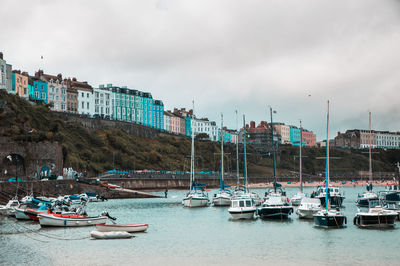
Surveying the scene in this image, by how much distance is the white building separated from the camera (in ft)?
498

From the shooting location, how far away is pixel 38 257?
103ft

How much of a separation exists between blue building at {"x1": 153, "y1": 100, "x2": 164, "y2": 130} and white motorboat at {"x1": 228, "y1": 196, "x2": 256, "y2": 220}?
125 meters

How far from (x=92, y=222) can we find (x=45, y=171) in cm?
4072

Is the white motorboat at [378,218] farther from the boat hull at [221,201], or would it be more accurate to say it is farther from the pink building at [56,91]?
the pink building at [56,91]

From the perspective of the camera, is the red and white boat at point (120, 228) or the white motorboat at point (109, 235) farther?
the red and white boat at point (120, 228)

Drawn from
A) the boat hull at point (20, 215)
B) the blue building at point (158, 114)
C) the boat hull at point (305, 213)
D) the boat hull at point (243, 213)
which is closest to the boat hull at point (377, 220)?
the boat hull at point (305, 213)

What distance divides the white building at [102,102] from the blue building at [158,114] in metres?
22.2

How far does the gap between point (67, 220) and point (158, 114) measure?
135354mm

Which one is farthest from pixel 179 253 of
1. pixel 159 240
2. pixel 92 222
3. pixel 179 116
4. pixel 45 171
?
pixel 179 116

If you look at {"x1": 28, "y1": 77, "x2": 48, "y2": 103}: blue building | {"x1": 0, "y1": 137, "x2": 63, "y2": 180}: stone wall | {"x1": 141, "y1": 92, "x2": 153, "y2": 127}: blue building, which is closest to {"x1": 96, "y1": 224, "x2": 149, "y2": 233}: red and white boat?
{"x1": 0, "y1": 137, "x2": 63, "y2": 180}: stone wall

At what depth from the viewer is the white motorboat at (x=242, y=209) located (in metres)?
50.5

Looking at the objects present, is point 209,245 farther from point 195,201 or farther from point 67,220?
point 195,201

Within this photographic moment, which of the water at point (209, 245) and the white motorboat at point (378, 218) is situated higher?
the white motorboat at point (378, 218)

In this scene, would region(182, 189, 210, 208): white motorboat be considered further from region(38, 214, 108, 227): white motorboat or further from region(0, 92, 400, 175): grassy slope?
region(0, 92, 400, 175): grassy slope
